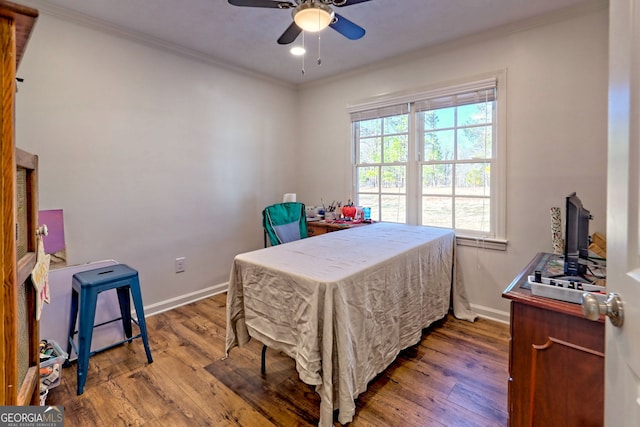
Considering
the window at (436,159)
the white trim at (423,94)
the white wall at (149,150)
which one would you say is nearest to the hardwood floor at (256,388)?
the white wall at (149,150)

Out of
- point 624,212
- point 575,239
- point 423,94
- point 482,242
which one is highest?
point 423,94

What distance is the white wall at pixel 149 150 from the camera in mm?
2369

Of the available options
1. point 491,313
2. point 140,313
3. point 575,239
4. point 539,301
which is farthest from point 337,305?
point 491,313

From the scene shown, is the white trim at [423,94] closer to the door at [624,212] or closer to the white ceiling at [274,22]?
the white ceiling at [274,22]

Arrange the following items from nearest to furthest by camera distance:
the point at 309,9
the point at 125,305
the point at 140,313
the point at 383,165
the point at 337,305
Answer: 1. the point at 337,305
2. the point at 309,9
3. the point at 140,313
4. the point at 125,305
5. the point at 383,165

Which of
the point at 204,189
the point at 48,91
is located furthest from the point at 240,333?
the point at 48,91

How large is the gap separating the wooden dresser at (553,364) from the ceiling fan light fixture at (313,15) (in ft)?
5.80

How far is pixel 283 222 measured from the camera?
9.13 feet

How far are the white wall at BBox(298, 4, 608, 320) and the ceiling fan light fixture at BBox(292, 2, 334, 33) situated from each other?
63.9 inches

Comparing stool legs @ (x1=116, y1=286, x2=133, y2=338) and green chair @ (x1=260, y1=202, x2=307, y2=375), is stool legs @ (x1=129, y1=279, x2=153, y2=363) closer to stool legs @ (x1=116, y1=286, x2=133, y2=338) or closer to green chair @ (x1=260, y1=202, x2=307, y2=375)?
stool legs @ (x1=116, y1=286, x2=133, y2=338)

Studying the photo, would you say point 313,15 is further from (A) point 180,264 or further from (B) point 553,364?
(A) point 180,264

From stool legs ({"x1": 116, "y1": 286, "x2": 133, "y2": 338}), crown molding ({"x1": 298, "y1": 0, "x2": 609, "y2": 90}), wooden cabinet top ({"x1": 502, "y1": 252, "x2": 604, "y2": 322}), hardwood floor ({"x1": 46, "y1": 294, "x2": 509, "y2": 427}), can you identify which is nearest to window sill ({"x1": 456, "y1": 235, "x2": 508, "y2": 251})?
hardwood floor ({"x1": 46, "y1": 294, "x2": 509, "y2": 427})

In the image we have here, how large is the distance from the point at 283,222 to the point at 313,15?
1600 millimetres

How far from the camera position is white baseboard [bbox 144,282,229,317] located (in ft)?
9.79
